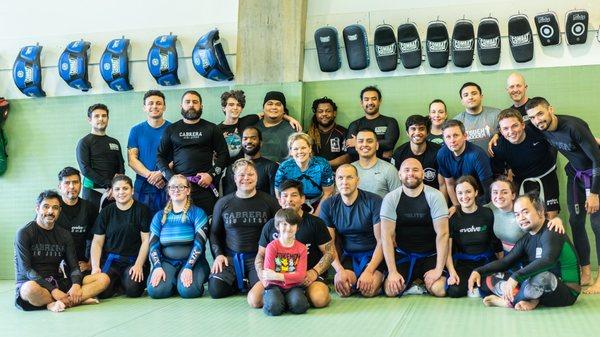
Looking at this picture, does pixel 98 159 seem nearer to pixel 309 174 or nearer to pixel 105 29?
pixel 105 29

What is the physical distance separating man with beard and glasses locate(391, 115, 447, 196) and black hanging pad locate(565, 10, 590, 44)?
5.90 ft

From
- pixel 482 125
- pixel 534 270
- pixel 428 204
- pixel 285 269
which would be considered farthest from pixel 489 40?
pixel 285 269

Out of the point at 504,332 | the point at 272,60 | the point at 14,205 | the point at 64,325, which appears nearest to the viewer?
the point at 504,332

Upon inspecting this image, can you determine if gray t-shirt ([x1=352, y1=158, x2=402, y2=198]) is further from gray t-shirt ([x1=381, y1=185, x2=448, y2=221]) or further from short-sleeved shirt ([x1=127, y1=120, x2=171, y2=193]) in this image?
short-sleeved shirt ([x1=127, y1=120, x2=171, y2=193])

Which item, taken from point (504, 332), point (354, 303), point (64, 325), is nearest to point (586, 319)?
point (504, 332)

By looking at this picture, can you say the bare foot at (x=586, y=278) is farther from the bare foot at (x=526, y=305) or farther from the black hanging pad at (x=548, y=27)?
the black hanging pad at (x=548, y=27)

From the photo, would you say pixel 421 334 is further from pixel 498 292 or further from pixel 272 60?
pixel 272 60

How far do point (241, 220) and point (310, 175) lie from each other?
800 mm

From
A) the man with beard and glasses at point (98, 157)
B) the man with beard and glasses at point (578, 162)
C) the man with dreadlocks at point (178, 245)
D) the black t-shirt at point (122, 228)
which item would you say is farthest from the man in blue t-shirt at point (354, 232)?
the man with beard and glasses at point (98, 157)

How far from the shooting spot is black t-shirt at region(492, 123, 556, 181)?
545 cm

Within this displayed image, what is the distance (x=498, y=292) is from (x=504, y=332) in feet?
2.89

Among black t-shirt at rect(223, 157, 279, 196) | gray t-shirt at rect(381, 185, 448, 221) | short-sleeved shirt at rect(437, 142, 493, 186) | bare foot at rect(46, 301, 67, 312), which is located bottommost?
bare foot at rect(46, 301, 67, 312)

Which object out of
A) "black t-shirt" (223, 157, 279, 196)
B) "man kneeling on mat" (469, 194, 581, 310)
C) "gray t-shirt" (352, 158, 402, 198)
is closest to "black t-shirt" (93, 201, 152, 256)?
"black t-shirt" (223, 157, 279, 196)

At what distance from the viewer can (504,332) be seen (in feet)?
12.5
